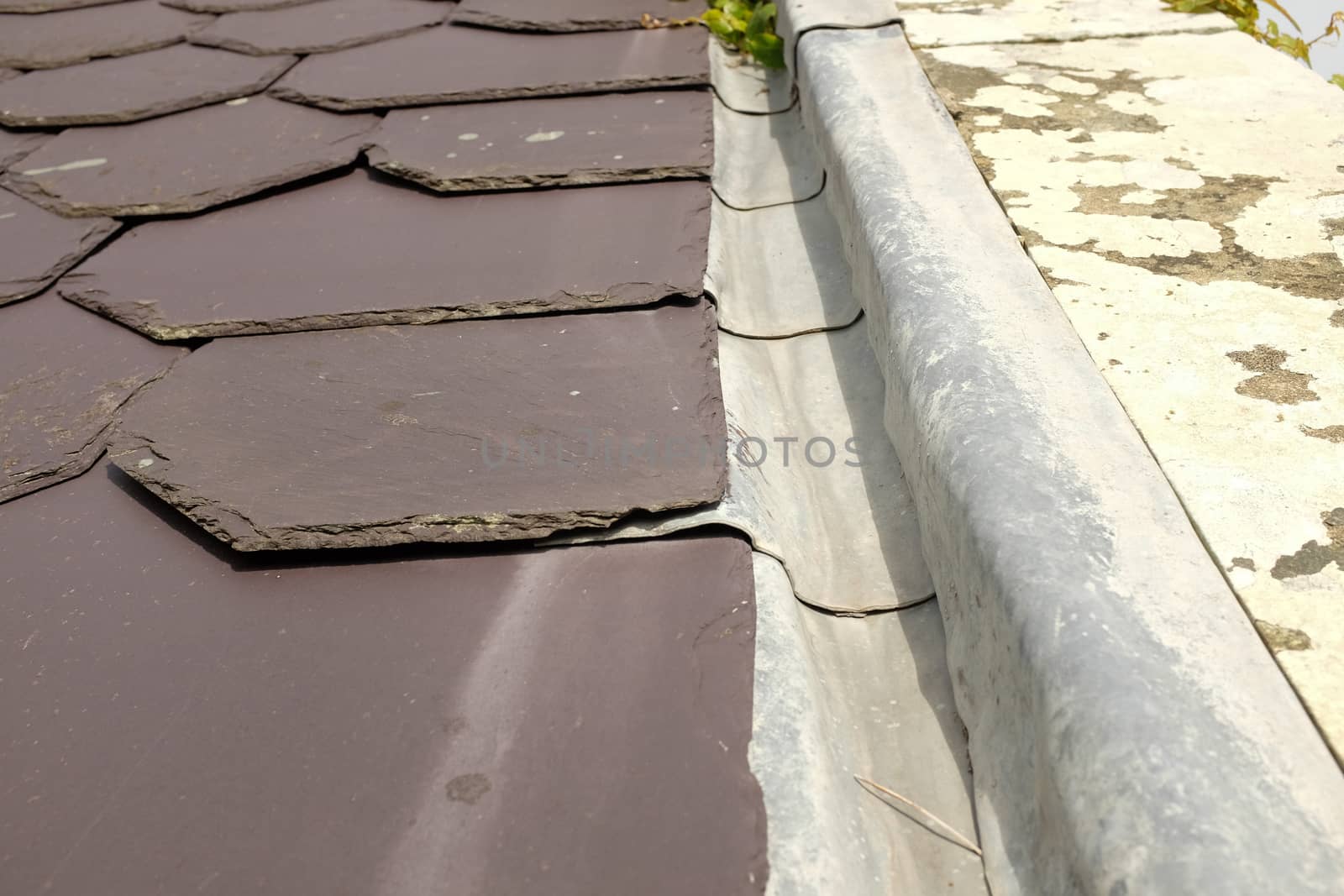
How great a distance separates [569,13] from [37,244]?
946 millimetres

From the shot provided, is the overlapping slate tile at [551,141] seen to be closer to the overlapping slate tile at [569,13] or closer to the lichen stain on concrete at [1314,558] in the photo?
the overlapping slate tile at [569,13]

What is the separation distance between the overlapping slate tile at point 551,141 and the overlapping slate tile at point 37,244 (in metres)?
0.38

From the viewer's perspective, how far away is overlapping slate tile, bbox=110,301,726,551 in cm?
79

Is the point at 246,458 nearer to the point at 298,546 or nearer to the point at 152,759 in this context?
the point at 298,546

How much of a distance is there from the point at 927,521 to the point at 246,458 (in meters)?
0.60

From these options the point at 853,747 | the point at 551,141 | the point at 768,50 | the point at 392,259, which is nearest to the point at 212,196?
the point at 392,259

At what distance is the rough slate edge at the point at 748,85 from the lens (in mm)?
1664

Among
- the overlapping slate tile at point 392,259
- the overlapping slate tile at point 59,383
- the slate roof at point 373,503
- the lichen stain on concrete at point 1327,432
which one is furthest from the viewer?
the overlapping slate tile at point 392,259

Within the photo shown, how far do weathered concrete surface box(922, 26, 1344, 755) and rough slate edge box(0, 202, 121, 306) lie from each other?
1143mm

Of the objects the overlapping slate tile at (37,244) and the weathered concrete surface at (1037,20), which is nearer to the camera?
the overlapping slate tile at (37,244)

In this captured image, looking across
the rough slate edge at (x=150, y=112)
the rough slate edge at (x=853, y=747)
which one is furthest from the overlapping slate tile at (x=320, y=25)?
the rough slate edge at (x=853, y=747)

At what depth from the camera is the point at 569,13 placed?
174 cm

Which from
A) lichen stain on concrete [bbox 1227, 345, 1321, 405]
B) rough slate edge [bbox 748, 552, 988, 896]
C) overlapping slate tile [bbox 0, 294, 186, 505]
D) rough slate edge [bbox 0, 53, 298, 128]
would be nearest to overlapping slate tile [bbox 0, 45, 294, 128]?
rough slate edge [bbox 0, 53, 298, 128]

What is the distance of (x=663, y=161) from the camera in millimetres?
1292
